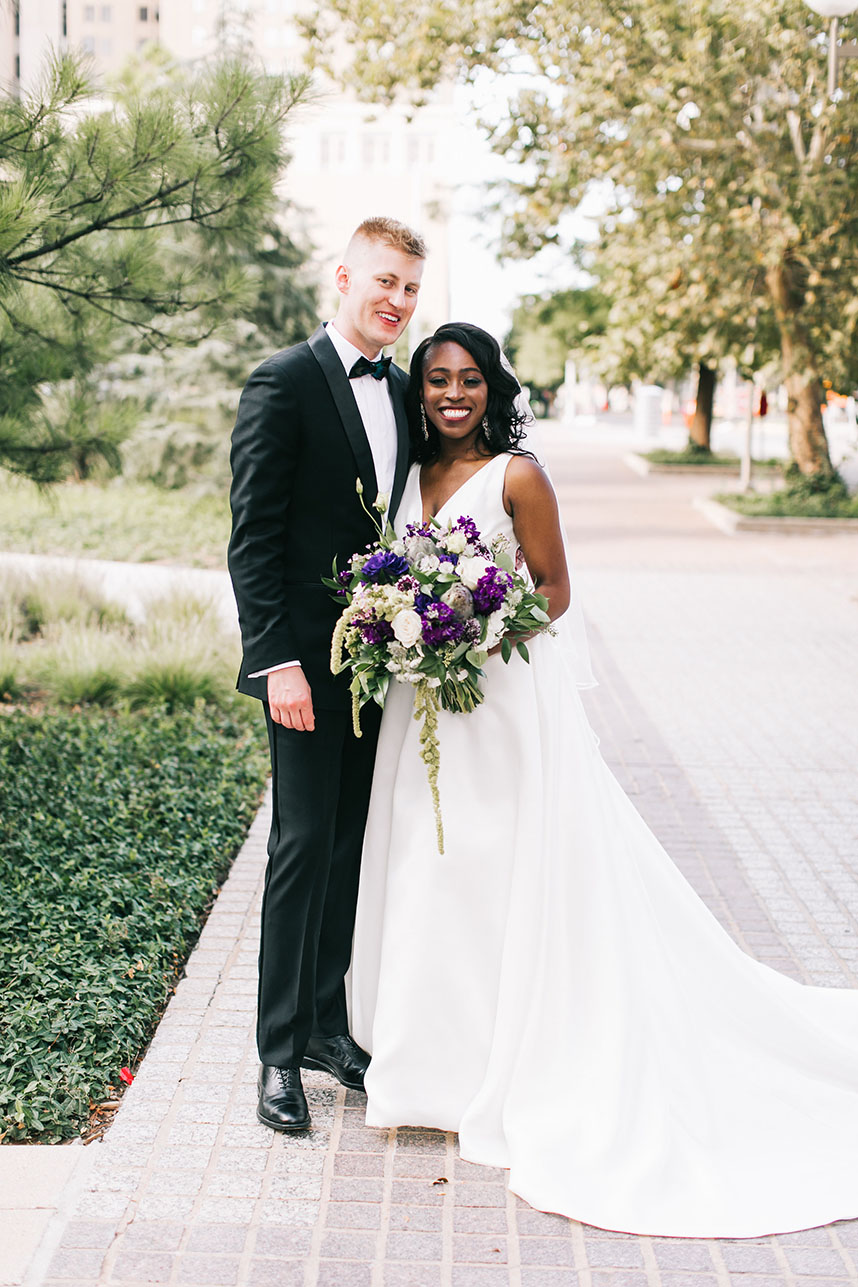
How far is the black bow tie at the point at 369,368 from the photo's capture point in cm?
360

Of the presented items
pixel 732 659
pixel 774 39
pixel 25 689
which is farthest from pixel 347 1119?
pixel 774 39

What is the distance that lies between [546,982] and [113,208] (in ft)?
12.9

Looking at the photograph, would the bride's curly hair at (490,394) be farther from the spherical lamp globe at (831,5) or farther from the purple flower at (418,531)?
the spherical lamp globe at (831,5)

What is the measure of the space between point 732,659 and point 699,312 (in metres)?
11.9

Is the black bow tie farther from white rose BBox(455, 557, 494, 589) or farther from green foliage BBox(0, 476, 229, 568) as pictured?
green foliage BBox(0, 476, 229, 568)

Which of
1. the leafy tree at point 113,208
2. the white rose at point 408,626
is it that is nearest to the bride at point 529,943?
the white rose at point 408,626

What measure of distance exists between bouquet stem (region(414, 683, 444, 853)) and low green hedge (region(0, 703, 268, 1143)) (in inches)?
51.7

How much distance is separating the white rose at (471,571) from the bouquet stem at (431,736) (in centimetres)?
31

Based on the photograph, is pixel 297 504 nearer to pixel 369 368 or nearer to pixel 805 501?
pixel 369 368

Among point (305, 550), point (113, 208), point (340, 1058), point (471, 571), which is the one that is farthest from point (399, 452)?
point (113, 208)

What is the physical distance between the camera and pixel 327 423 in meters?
3.53

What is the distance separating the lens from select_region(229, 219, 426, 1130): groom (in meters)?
3.51

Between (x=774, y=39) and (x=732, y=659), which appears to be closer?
(x=732, y=659)

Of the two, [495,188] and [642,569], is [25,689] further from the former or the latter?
[495,188]
